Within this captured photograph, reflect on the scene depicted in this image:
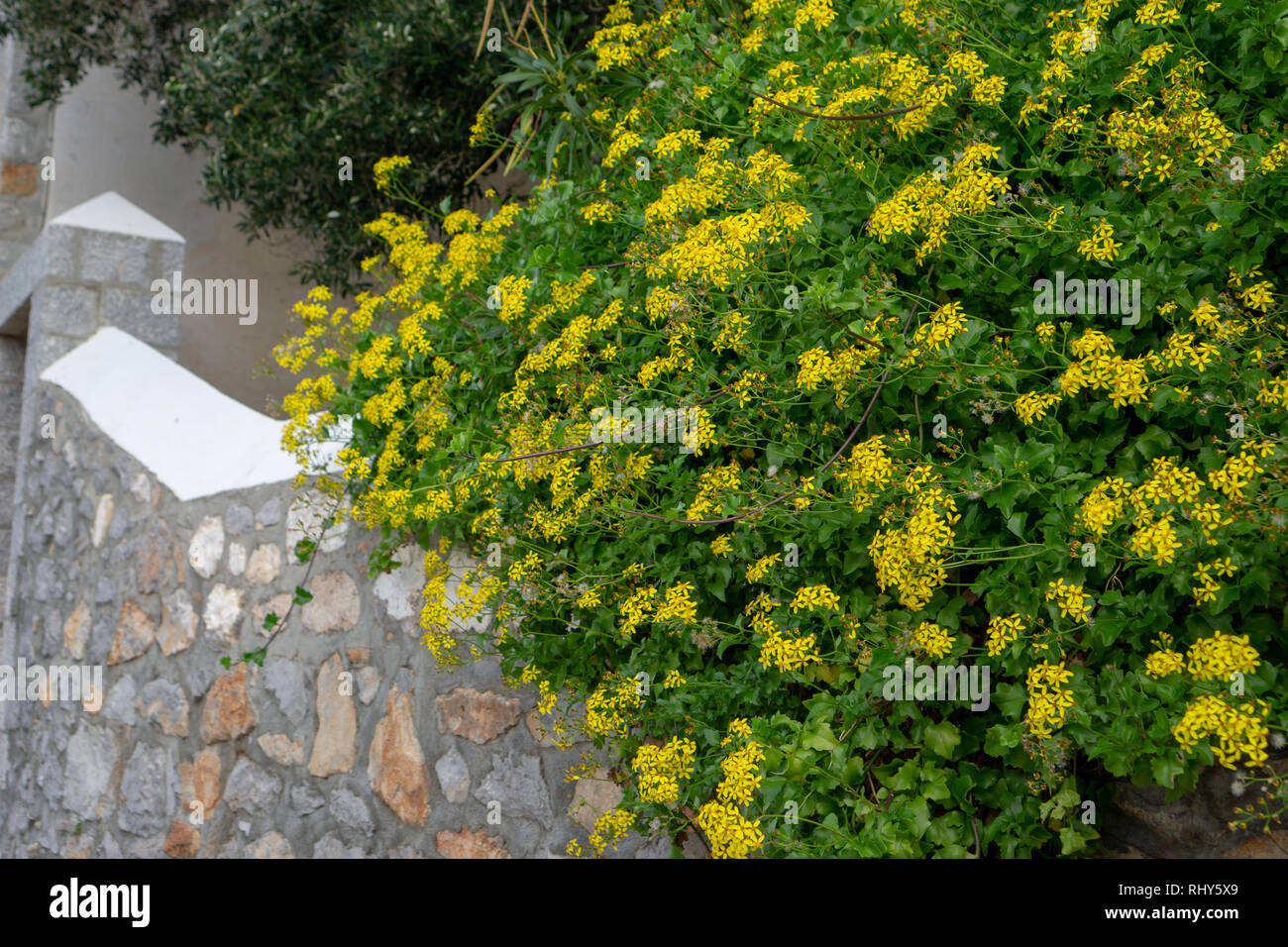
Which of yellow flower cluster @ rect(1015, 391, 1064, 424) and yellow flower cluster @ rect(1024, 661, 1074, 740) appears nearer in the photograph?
yellow flower cluster @ rect(1024, 661, 1074, 740)

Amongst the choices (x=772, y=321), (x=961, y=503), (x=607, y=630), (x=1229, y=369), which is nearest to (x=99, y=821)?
(x=607, y=630)

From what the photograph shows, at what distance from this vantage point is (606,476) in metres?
2.10

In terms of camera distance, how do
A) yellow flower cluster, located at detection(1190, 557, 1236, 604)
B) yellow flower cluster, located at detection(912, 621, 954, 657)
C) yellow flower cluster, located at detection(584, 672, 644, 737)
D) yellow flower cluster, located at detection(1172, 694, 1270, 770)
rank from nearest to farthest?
yellow flower cluster, located at detection(1172, 694, 1270, 770), yellow flower cluster, located at detection(1190, 557, 1236, 604), yellow flower cluster, located at detection(912, 621, 954, 657), yellow flower cluster, located at detection(584, 672, 644, 737)

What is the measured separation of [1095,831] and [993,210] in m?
0.99

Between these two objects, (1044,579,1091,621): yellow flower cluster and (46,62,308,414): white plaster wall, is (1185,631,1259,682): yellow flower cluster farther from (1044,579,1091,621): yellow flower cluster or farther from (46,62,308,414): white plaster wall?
(46,62,308,414): white plaster wall

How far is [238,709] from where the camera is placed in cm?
349

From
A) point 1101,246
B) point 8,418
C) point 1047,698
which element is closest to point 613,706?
point 1047,698

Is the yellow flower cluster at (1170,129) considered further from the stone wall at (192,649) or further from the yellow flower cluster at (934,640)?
the stone wall at (192,649)

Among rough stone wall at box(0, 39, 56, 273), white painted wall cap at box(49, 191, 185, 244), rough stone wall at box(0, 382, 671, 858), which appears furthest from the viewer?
rough stone wall at box(0, 39, 56, 273)

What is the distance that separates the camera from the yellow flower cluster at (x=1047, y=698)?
1391 mm

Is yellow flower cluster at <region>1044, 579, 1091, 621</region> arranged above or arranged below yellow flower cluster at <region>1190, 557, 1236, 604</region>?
below

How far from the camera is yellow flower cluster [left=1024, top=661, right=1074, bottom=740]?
1.39 m

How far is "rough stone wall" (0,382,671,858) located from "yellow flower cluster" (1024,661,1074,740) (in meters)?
1.00

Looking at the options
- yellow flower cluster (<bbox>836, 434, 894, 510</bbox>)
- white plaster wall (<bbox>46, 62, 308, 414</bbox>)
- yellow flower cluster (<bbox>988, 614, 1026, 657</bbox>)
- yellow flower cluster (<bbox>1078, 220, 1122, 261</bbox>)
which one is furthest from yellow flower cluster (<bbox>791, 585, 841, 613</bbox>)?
white plaster wall (<bbox>46, 62, 308, 414</bbox>)
